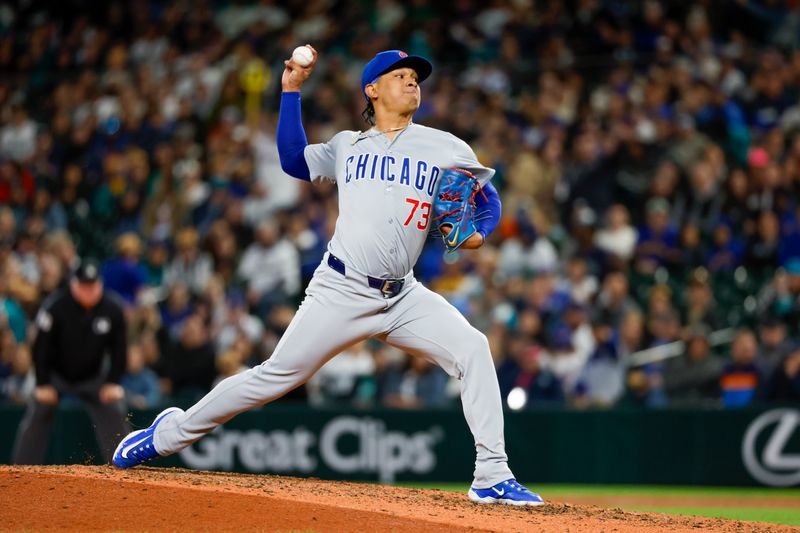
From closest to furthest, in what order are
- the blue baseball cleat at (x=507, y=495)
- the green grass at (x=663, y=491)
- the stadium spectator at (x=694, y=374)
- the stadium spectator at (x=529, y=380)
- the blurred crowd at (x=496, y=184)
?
the blue baseball cleat at (x=507, y=495)
the green grass at (x=663, y=491)
the stadium spectator at (x=694, y=374)
the stadium spectator at (x=529, y=380)
the blurred crowd at (x=496, y=184)

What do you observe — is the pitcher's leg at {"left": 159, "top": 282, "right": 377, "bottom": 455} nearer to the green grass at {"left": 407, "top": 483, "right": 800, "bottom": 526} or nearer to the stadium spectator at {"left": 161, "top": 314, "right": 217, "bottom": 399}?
the green grass at {"left": 407, "top": 483, "right": 800, "bottom": 526}

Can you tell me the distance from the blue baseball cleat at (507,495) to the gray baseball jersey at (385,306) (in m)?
0.04

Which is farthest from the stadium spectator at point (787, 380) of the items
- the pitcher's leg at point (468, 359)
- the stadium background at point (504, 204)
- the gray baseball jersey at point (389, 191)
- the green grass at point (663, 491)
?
the gray baseball jersey at point (389, 191)

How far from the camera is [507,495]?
609 cm

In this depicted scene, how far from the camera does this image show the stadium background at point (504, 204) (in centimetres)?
1193

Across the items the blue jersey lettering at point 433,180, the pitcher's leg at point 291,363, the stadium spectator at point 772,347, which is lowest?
the pitcher's leg at point 291,363

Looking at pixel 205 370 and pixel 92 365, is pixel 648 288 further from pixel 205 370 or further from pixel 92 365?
pixel 92 365

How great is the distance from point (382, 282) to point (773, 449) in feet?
21.8

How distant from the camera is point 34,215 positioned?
50.5 feet

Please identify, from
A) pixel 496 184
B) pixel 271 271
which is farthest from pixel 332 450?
pixel 496 184

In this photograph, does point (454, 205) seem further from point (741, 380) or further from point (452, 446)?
point (741, 380)

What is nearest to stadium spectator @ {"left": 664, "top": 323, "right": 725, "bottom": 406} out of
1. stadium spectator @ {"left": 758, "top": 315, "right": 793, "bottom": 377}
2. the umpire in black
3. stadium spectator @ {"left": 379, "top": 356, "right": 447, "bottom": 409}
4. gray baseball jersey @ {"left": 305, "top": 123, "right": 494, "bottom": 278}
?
stadium spectator @ {"left": 758, "top": 315, "right": 793, "bottom": 377}

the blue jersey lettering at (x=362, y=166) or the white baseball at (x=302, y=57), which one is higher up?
the white baseball at (x=302, y=57)

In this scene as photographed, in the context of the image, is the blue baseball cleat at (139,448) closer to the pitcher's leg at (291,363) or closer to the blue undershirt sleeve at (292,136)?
the pitcher's leg at (291,363)
